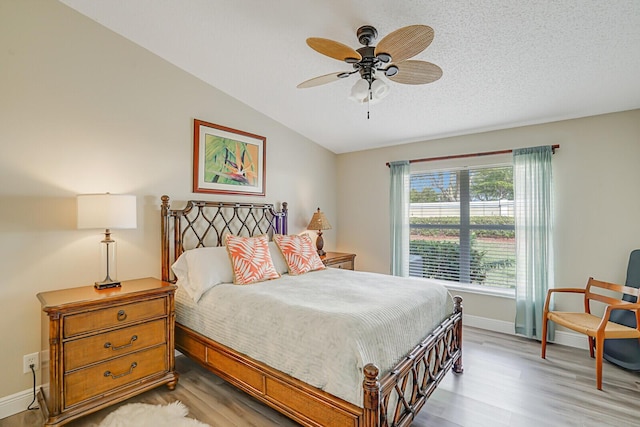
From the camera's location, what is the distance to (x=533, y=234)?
3412mm

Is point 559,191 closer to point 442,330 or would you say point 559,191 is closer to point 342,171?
point 442,330

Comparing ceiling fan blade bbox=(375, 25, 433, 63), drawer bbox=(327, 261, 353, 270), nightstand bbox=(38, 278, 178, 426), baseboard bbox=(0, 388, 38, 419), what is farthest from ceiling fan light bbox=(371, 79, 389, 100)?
baseboard bbox=(0, 388, 38, 419)

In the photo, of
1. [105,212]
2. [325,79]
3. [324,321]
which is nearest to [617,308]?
[324,321]

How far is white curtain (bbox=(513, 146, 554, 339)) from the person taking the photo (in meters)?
3.34

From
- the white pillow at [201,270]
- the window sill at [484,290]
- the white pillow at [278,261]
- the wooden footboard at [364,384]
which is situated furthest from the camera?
the window sill at [484,290]

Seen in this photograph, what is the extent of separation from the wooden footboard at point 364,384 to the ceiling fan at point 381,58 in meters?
1.65

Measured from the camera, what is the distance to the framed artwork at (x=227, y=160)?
325 cm

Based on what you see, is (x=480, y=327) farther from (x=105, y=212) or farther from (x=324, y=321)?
(x=105, y=212)

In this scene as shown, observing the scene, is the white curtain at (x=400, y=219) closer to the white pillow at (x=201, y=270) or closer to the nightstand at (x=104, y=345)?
the white pillow at (x=201, y=270)

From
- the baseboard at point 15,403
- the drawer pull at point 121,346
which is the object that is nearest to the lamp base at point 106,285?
the drawer pull at point 121,346

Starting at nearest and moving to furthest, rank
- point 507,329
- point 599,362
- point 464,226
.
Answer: point 599,362, point 507,329, point 464,226

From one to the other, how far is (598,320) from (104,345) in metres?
4.08

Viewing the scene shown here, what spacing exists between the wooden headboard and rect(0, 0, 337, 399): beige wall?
0.36ft

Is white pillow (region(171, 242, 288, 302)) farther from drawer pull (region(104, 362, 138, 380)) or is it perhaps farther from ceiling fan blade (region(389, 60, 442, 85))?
ceiling fan blade (region(389, 60, 442, 85))
